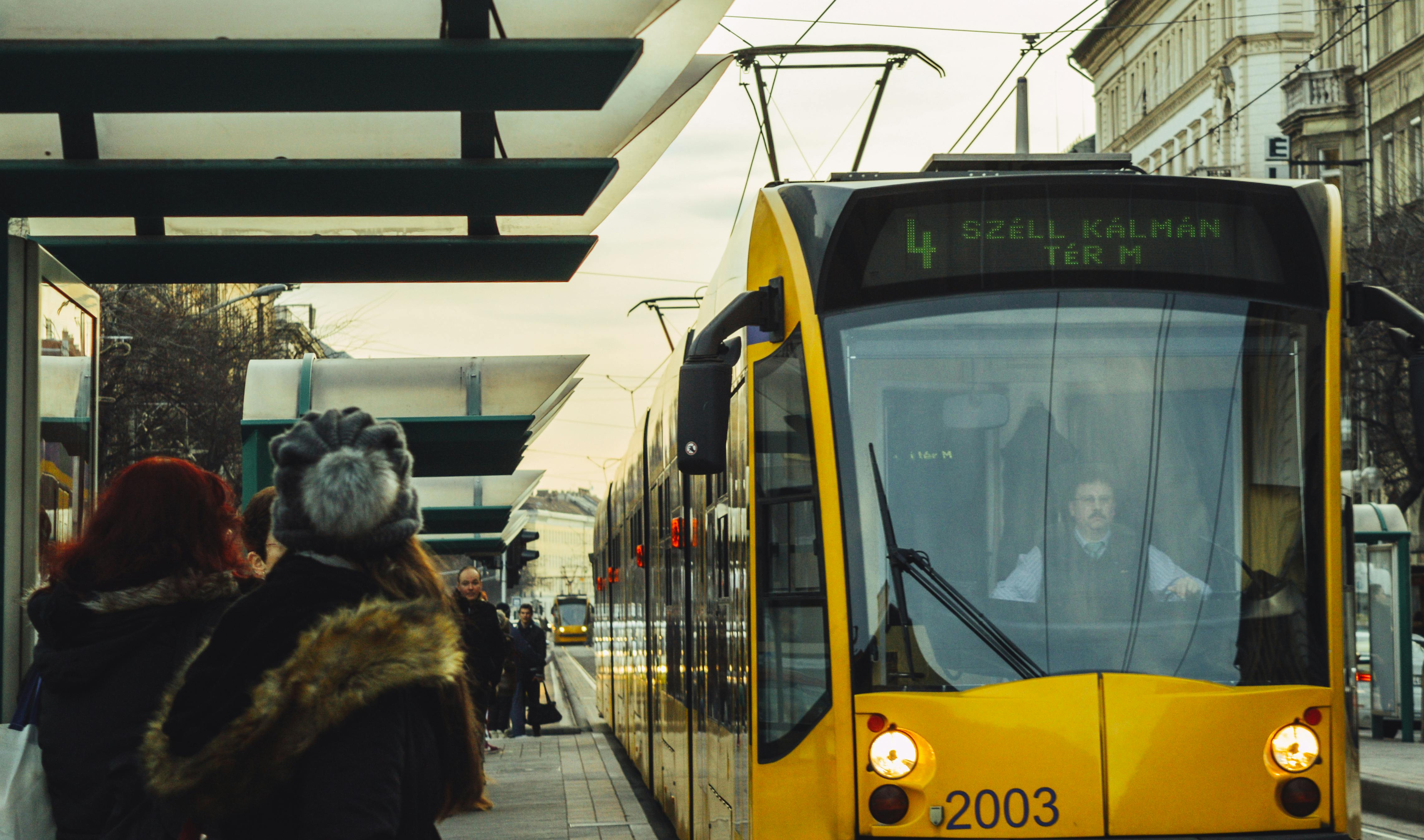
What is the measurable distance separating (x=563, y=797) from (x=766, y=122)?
6.08 m

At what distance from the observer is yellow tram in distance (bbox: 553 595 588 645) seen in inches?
3494

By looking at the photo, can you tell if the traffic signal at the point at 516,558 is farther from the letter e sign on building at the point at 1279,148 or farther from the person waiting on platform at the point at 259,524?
the letter e sign on building at the point at 1279,148

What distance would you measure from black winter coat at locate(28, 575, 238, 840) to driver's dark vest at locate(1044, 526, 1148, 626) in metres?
2.76

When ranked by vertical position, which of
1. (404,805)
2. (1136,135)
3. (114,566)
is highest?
(1136,135)

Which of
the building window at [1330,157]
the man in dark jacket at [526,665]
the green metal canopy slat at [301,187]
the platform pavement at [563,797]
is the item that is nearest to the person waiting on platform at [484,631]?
the platform pavement at [563,797]

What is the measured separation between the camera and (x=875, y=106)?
41.3 ft

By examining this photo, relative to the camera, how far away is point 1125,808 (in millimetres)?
5328

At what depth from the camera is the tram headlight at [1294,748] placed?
→ 545cm

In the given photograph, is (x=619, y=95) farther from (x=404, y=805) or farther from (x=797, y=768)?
(x=404, y=805)

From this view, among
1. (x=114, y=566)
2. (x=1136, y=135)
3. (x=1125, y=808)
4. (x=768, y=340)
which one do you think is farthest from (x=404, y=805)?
(x=1136, y=135)

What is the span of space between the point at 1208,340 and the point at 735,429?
1.86m

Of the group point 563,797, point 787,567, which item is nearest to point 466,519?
point 563,797

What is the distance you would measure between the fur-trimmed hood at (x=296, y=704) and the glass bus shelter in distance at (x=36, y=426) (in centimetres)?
341

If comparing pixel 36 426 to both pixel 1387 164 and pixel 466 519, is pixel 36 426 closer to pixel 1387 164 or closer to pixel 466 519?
pixel 466 519
